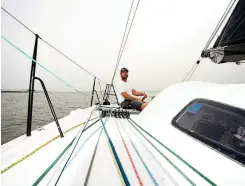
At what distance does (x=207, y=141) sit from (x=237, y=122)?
0.32m

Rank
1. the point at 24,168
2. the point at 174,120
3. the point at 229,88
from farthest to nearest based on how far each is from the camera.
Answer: the point at 174,120 < the point at 229,88 < the point at 24,168

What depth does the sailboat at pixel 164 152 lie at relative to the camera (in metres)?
1.15

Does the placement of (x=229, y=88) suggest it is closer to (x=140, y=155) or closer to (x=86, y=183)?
(x=140, y=155)

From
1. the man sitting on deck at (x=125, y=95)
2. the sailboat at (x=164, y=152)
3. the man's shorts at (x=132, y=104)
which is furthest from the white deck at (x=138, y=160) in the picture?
the man sitting on deck at (x=125, y=95)

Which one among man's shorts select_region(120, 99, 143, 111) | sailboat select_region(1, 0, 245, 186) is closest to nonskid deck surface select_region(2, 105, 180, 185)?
sailboat select_region(1, 0, 245, 186)

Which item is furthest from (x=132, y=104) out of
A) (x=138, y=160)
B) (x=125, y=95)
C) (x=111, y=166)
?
(x=111, y=166)

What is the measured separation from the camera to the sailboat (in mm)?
1151

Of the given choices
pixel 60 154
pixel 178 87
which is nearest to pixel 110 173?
pixel 60 154

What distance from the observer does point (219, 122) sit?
1.64 meters

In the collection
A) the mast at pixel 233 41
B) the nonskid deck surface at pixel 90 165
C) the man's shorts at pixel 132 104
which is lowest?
the nonskid deck surface at pixel 90 165

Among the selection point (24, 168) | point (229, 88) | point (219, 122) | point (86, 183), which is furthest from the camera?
point (229, 88)

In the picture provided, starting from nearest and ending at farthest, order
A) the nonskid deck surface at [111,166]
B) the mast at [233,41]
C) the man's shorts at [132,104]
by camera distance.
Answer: the nonskid deck surface at [111,166] → the mast at [233,41] → the man's shorts at [132,104]

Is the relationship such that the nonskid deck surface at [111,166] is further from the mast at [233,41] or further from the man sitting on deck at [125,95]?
the man sitting on deck at [125,95]

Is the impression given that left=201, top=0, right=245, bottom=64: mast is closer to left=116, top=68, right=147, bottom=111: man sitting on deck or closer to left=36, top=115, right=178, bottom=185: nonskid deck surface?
left=36, top=115, right=178, bottom=185: nonskid deck surface
